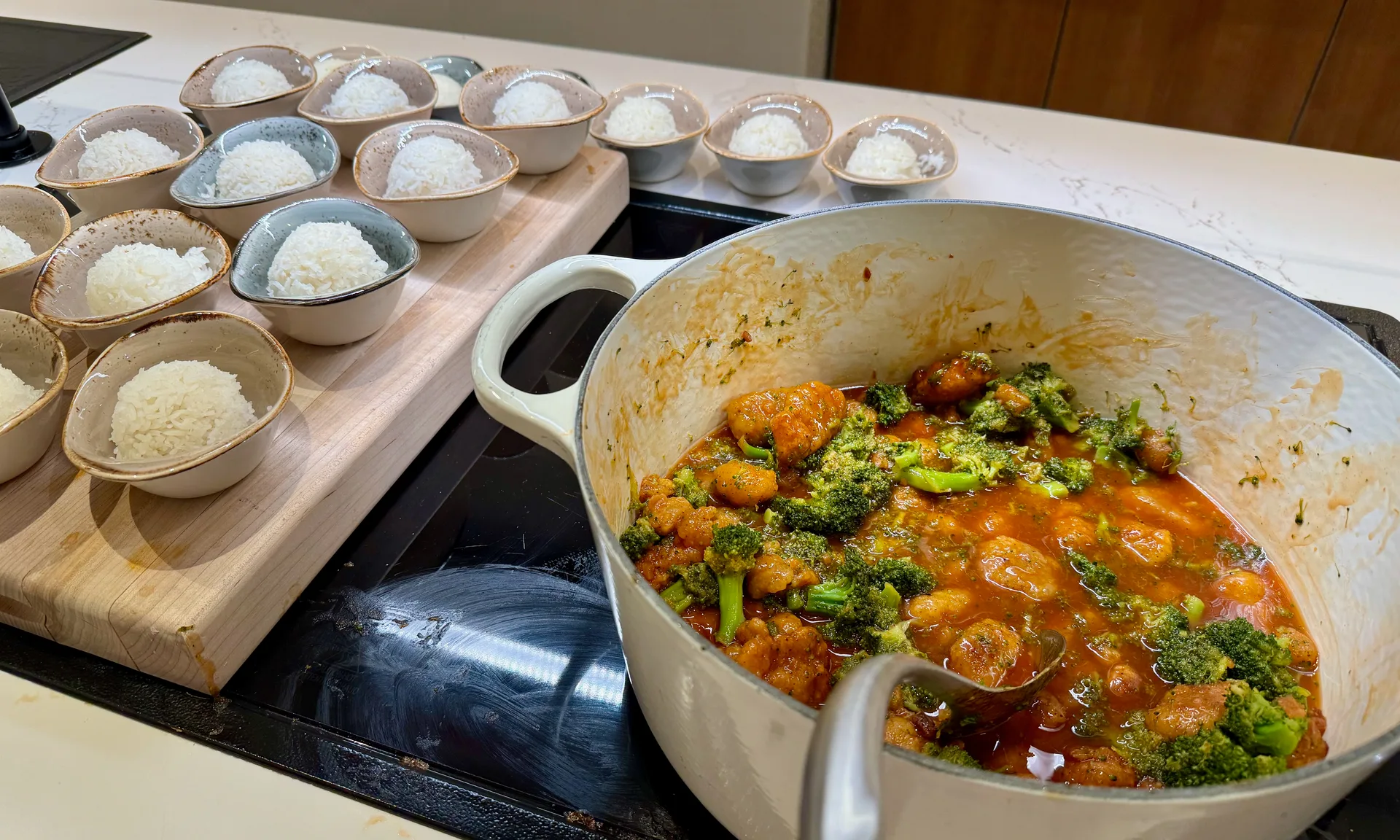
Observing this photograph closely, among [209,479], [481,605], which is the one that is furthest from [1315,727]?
[209,479]

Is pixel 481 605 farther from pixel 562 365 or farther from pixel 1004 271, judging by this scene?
pixel 1004 271

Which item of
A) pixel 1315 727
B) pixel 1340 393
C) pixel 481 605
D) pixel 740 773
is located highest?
pixel 1340 393

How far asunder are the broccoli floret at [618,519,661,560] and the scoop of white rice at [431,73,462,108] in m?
1.49

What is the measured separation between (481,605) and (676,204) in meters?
1.14

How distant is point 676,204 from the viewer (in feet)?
6.59

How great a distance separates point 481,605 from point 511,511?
0.18 metres

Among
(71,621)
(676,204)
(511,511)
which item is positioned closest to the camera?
(71,621)

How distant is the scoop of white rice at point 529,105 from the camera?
1.97 meters

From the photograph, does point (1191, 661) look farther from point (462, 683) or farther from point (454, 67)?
point (454, 67)

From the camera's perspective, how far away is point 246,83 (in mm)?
2121

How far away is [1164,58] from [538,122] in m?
3.23

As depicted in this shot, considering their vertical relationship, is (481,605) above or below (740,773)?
below

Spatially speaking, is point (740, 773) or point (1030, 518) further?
point (1030, 518)

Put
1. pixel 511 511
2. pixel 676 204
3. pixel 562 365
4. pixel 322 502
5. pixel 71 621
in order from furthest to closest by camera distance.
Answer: pixel 676 204
pixel 562 365
pixel 511 511
pixel 322 502
pixel 71 621
